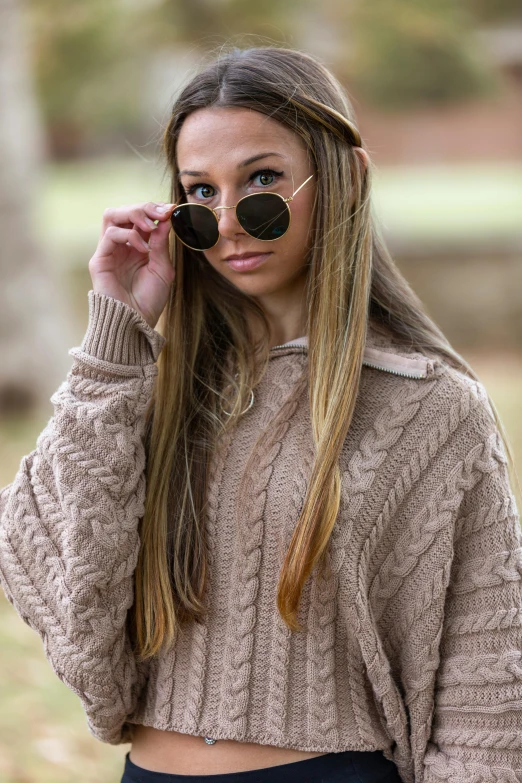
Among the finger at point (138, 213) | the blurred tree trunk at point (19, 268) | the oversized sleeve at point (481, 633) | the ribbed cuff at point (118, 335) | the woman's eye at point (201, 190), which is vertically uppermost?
the blurred tree trunk at point (19, 268)

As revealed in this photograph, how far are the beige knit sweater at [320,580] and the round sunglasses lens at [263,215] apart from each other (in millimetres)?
325

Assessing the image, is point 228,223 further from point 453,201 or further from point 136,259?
point 453,201

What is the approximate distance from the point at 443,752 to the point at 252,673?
0.45 meters

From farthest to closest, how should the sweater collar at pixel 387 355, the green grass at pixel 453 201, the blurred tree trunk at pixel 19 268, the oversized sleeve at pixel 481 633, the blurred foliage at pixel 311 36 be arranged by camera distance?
1. the green grass at pixel 453 201
2. the blurred foliage at pixel 311 36
3. the blurred tree trunk at pixel 19 268
4. the sweater collar at pixel 387 355
5. the oversized sleeve at pixel 481 633

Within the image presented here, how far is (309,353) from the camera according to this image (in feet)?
6.86

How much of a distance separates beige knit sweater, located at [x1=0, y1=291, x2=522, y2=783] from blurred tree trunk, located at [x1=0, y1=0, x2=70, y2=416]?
17.9 feet

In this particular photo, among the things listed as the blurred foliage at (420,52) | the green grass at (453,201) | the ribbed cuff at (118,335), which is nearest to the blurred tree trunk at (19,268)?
the green grass at (453,201)

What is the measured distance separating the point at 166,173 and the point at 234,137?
1.03 ft

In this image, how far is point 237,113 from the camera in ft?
6.51

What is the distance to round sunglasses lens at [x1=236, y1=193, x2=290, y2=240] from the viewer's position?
1.96 metres

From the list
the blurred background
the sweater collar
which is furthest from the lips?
the blurred background

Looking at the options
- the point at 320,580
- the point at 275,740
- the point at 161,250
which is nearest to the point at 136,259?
the point at 161,250

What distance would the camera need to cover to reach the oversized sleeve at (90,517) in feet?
6.35

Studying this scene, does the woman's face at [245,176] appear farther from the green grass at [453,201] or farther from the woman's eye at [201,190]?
the green grass at [453,201]
